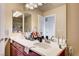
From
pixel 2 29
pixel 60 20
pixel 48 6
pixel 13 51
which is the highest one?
pixel 48 6

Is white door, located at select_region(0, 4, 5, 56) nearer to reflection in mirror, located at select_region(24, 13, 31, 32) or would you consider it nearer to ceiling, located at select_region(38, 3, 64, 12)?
reflection in mirror, located at select_region(24, 13, 31, 32)

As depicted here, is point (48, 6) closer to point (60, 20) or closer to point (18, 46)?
point (60, 20)

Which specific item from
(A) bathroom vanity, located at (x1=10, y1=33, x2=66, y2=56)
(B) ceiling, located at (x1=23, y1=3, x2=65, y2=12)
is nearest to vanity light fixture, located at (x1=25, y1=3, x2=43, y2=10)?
(B) ceiling, located at (x1=23, y1=3, x2=65, y2=12)

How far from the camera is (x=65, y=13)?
6.04ft

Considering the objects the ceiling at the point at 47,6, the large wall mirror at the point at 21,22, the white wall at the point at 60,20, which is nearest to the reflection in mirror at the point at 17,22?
the large wall mirror at the point at 21,22

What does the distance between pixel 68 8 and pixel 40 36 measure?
1.62 feet

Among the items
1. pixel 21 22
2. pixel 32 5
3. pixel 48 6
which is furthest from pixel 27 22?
pixel 48 6

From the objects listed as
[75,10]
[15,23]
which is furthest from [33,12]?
[75,10]

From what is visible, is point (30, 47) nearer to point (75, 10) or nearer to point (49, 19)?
point (49, 19)

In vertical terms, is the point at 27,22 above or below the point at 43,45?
above

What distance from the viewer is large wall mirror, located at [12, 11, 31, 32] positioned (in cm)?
185

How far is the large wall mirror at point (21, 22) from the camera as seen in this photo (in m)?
1.85

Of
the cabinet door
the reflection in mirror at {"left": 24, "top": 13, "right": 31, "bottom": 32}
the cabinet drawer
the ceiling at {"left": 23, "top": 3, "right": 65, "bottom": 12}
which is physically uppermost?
the ceiling at {"left": 23, "top": 3, "right": 65, "bottom": 12}

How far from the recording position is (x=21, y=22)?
1.86 meters
